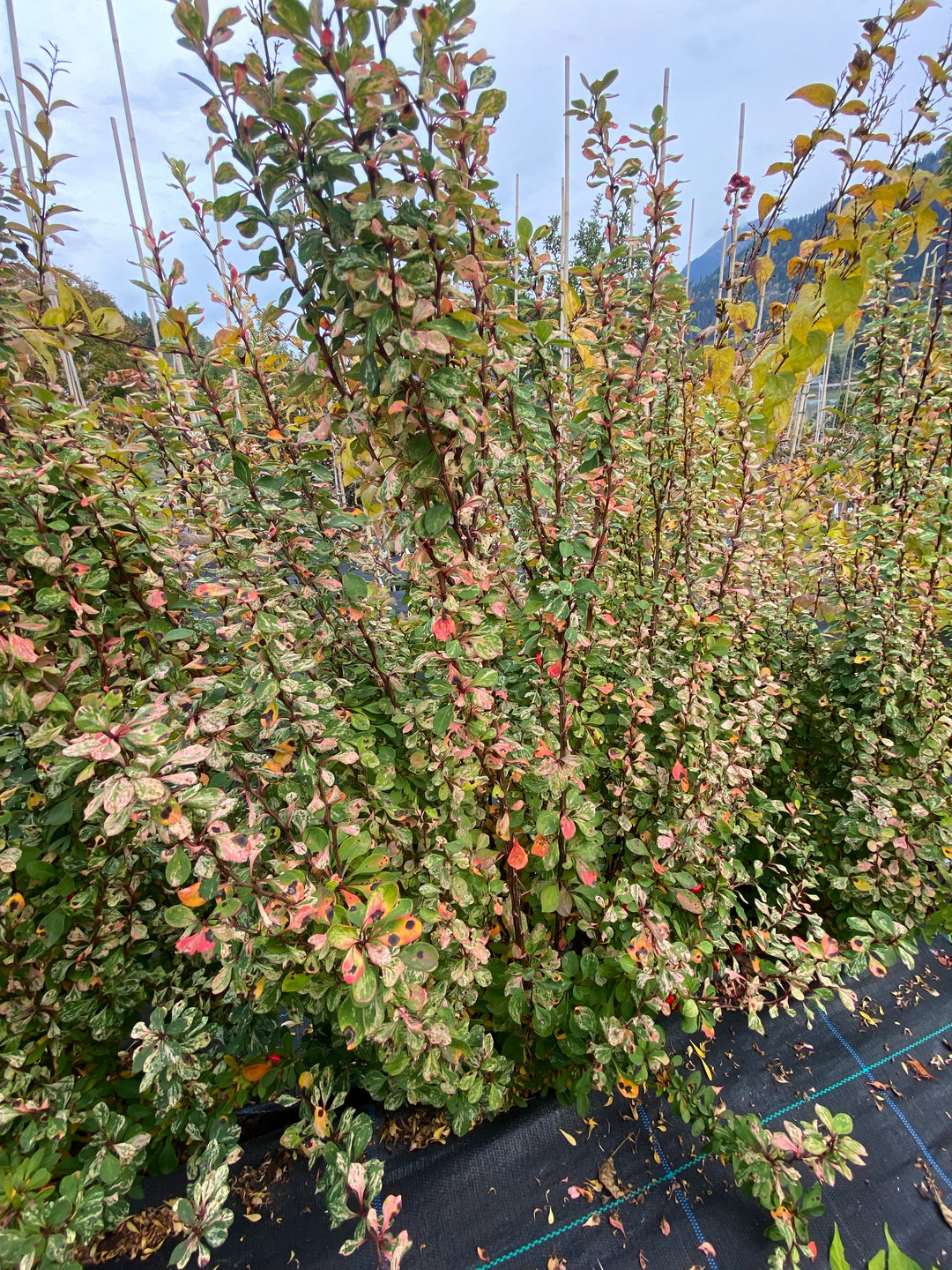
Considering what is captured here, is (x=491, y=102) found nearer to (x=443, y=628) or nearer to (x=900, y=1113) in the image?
(x=443, y=628)

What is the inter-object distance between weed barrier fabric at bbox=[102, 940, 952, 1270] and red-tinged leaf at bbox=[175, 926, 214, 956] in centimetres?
108

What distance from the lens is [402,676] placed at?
5.48 feet

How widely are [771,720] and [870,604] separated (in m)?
0.70

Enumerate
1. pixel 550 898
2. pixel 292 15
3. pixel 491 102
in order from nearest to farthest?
pixel 292 15 < pixel 491 102 < pixel 550 898

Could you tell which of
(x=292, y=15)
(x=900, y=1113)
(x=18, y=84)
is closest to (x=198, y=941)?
(x=292, y=15)

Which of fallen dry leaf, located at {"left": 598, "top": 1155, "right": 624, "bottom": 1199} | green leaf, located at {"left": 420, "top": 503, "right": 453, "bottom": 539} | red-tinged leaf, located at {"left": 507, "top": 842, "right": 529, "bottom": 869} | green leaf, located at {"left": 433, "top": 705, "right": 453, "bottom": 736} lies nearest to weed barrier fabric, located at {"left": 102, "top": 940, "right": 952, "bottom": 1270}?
fallen dry leaf, located at {"left": 598, "top": 1155, "right": 624, "bottom": 1199}

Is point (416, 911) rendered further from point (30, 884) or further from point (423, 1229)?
point (30, 884)

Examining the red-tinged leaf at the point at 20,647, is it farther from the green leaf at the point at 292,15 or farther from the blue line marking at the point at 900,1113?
the blue line marking at the point at 900,1113

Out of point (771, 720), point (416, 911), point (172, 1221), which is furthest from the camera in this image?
point (771, 720)

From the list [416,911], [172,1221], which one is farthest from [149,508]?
[172,1221]

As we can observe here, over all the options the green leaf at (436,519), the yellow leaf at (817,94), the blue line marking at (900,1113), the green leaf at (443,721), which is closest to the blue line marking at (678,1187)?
the blue line marking at (900,1113)

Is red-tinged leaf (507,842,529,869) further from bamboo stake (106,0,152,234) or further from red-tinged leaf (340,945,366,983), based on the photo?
bamboo stake (106,0,152,234)

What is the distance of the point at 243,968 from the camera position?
126 cm

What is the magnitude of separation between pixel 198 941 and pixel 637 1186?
1.53 m
